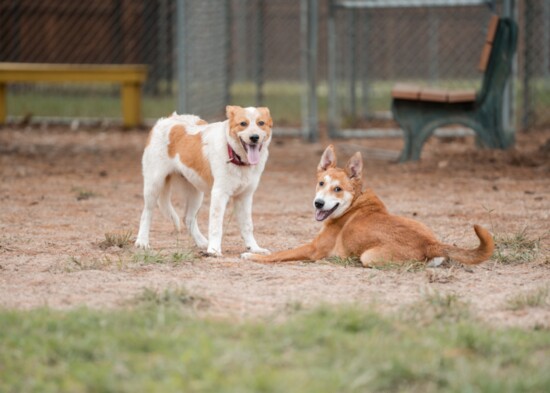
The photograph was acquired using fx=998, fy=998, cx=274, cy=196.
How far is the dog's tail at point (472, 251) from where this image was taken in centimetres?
555

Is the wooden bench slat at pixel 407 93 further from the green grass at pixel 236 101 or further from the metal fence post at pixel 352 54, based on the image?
the green grass at pixel 236 101

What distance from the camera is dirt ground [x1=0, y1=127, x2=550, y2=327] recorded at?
16.8ft

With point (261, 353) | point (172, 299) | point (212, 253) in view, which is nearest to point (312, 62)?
point (212, 253)

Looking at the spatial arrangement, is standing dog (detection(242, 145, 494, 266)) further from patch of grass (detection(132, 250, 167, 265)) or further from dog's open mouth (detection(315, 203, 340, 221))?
patch of grass (detection(132, 250, 167, 265))

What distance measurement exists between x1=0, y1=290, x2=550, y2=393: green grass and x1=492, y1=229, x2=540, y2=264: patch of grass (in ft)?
5.11

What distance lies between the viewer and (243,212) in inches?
263

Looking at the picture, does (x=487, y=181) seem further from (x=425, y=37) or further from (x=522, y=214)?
(x=425, y=37)

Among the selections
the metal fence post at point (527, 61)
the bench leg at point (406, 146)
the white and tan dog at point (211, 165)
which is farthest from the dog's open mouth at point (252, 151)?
the metal fence post at point (527, 61)

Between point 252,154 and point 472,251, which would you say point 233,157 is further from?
point 472,251

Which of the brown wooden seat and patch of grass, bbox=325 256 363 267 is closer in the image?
patch of grass, bbox=325 256 363 267

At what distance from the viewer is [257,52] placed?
14.9 meters

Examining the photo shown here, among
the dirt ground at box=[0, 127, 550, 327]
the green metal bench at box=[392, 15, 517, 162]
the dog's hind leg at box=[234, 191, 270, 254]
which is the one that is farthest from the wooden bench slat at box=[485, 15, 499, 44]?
the dog's hind leg at box=[234, 191, 270, 254]

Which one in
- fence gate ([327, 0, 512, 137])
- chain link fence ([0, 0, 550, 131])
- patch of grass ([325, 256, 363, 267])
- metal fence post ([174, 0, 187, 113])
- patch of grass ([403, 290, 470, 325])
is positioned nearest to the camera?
patch of grass ([403, 290, 470, 325])

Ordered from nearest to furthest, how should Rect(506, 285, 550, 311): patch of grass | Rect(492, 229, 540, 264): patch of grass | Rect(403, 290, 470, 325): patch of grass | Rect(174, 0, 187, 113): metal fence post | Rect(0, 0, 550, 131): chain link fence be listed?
Rect(403, 290, 470, 325): patch of grass → Rect(506, 285, 550, 311): patch of grass → Rect(492, 229, 540, 264): patch of grass → Rect(174, 0, 187, 113): metal fence post → Rect(0, 0, 550, 131): chain link fence
